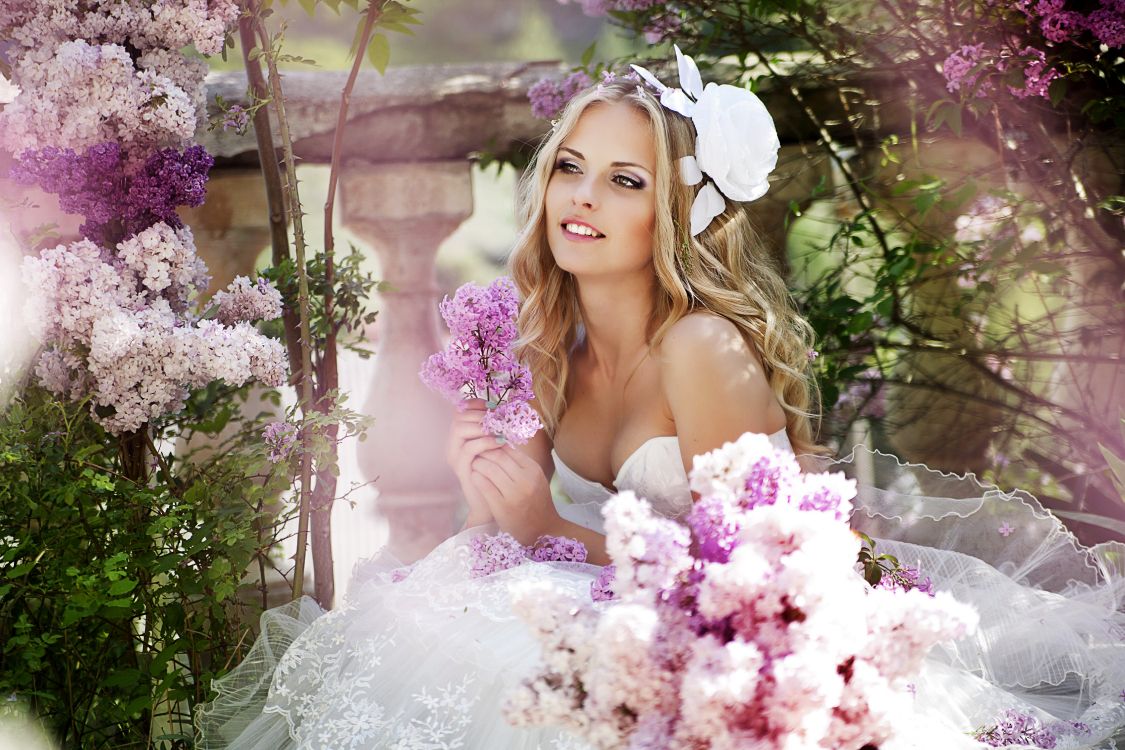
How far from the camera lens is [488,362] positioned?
2.11 metres

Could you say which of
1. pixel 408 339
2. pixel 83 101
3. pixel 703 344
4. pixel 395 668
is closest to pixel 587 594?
pixel 395 668

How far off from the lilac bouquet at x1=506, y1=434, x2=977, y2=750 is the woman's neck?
4.12 ft

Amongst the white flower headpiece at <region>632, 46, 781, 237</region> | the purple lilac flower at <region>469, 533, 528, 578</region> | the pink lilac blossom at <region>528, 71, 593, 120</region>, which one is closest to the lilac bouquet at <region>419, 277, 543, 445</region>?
the purple lilac flower at <region>469, 533, 528, 578</region>

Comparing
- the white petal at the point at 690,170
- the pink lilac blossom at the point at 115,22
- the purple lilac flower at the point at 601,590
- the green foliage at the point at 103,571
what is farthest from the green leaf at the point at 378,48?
the purple lilac flower at the point at 601,590

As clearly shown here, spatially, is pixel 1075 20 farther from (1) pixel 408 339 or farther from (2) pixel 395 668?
(2) pixel 395 668

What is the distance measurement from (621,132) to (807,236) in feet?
4.29

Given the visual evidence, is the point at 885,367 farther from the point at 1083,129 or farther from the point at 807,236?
the point at 1083,129

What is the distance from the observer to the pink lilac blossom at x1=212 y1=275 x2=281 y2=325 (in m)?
2.28

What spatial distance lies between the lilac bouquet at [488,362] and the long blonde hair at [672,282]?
16.5 inches

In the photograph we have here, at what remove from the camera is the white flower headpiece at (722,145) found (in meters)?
2.37

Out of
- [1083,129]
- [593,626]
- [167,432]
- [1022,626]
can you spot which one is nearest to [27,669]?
[167,432]

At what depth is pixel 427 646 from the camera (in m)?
1.90

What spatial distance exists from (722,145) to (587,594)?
1.00m

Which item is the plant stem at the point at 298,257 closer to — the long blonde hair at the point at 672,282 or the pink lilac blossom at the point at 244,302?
the pink lilac blossom at the point at 244,302
